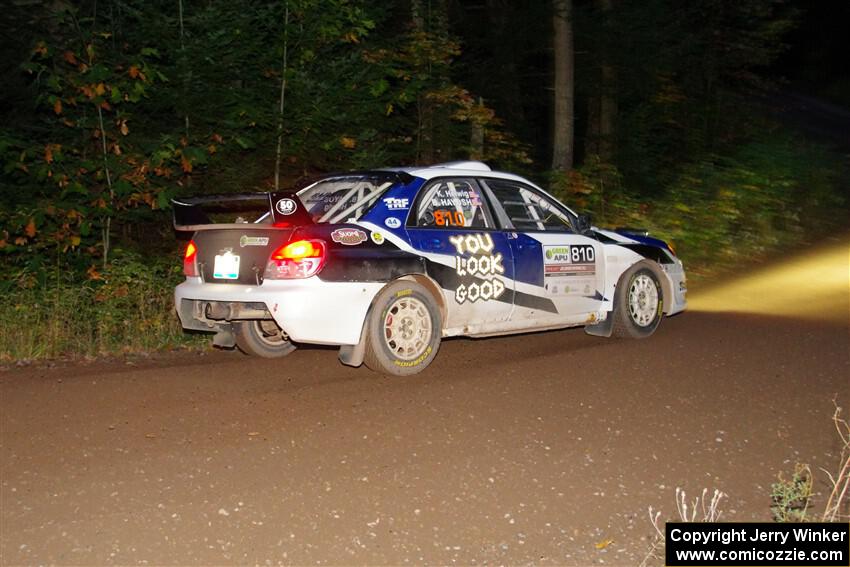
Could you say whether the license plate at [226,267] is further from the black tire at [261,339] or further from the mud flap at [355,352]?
the mud flap at [355,352]

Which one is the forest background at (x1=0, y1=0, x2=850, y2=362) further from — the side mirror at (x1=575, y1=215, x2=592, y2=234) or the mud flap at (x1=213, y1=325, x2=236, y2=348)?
the side mirror at (x1=575, y1=215, x2=592, y2=234)

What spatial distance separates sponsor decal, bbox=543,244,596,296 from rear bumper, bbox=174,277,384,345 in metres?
1.99

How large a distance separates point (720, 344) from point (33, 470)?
6.49m

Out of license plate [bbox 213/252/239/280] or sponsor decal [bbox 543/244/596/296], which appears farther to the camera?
sponsor decal [bbox 543/244/596/296]

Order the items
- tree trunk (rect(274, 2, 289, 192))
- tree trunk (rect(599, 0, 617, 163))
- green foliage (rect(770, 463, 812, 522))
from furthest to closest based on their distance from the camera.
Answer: tree trunk (rect(599, 0, 617, 163)) → tree trunk (rect(274, 2, 289, 192)) → green foliage (rect(770, 463, 812, 522))

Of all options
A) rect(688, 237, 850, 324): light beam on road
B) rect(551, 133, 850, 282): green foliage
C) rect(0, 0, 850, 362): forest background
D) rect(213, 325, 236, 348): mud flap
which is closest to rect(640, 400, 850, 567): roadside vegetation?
rect(213, 325, 236, 348): mud flap

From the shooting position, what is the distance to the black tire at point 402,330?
25.3 ft

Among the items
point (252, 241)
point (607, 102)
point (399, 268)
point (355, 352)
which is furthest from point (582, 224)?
point (607, 102)

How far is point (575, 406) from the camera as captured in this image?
23.2 ft

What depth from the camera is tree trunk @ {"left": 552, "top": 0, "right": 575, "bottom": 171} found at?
1880 cm

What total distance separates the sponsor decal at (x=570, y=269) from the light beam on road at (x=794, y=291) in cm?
331

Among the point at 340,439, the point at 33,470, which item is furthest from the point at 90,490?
the point at 340,439

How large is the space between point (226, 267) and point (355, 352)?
1274 millimetres

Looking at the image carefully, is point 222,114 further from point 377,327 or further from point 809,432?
point 809,432
